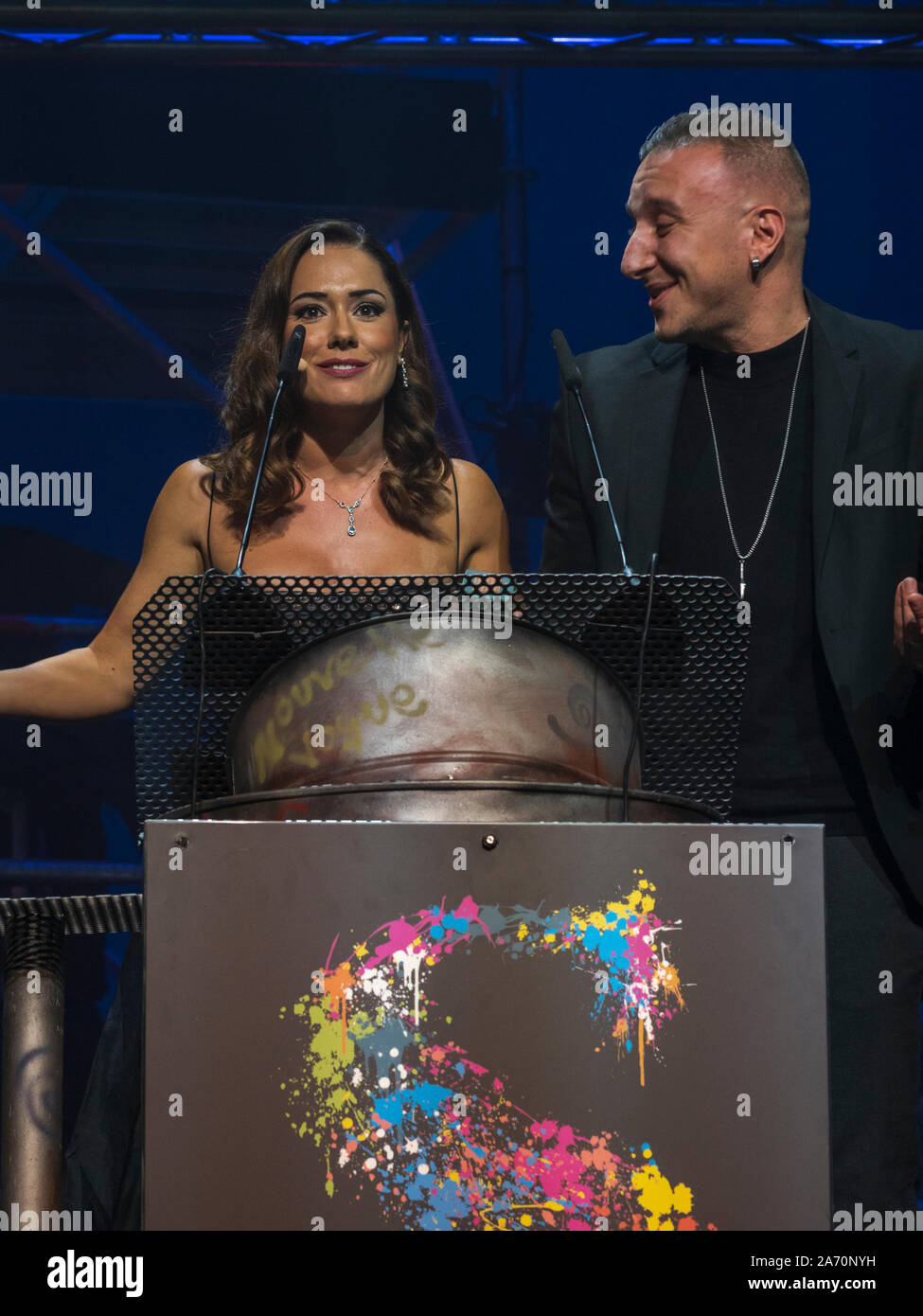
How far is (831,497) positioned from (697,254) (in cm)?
52

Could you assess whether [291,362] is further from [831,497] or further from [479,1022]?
[479,1022]

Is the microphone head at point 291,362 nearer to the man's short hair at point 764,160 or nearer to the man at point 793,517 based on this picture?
the man at point 793,517

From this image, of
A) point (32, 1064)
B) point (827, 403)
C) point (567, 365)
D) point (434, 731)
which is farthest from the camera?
point (827, 403)

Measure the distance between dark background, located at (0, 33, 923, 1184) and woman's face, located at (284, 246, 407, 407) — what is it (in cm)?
10

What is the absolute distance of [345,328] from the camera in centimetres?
262

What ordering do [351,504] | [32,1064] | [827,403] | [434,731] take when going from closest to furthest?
[434,731] < [32,1064] < [827,403] < [351,504]

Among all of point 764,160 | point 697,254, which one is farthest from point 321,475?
point 764,160

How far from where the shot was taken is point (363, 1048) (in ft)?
3.96

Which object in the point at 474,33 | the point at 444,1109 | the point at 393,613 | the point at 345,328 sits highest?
the point at 474,33

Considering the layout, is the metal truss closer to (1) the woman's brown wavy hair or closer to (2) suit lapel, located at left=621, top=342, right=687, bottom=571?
(1) the woman's brown wavy hair

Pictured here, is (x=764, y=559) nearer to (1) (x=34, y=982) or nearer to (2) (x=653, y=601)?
(2) (x=653, y=601)

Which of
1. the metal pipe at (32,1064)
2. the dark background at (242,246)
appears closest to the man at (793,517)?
the dark background at (242,246)
